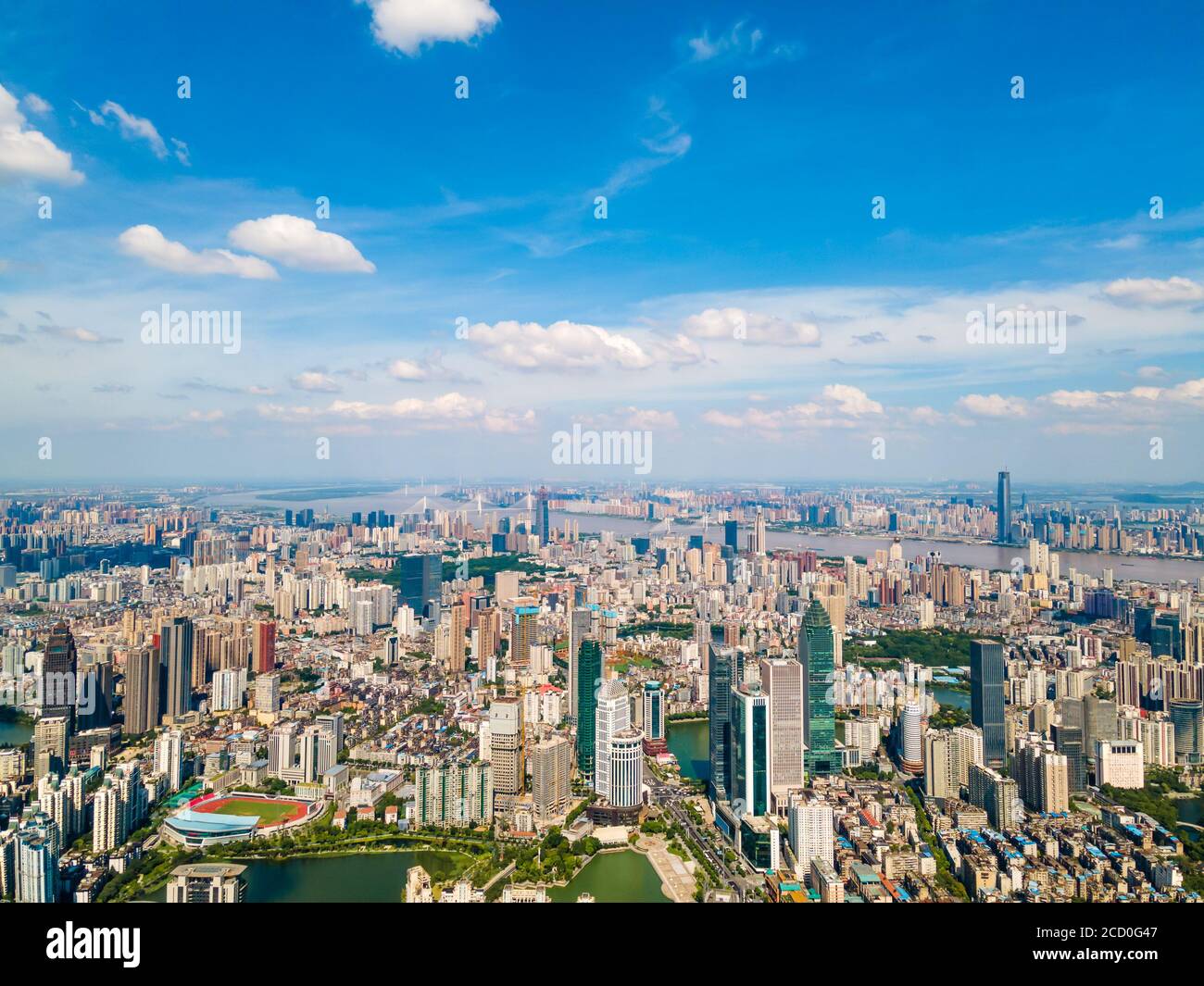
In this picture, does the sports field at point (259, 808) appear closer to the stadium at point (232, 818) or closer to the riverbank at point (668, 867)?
the stadium at point (232, 818)

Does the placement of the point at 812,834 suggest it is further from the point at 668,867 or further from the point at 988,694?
the point at 988,694

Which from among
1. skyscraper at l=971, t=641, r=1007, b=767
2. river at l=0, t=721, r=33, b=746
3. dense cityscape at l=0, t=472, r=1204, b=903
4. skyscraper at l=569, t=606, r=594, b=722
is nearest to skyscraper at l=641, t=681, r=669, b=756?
dense cityscape at l=0, t=472, r=1204, b=903

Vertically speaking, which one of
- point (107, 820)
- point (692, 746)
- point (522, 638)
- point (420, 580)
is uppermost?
point (420, 580)

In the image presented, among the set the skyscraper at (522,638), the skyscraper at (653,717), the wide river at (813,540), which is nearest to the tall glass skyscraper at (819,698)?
the skyscraper at (653,717)

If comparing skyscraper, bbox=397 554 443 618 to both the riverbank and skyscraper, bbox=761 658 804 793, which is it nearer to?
skyscraper, bbox=761 658 804 793

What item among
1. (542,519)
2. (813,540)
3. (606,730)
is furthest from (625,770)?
(813,540)
